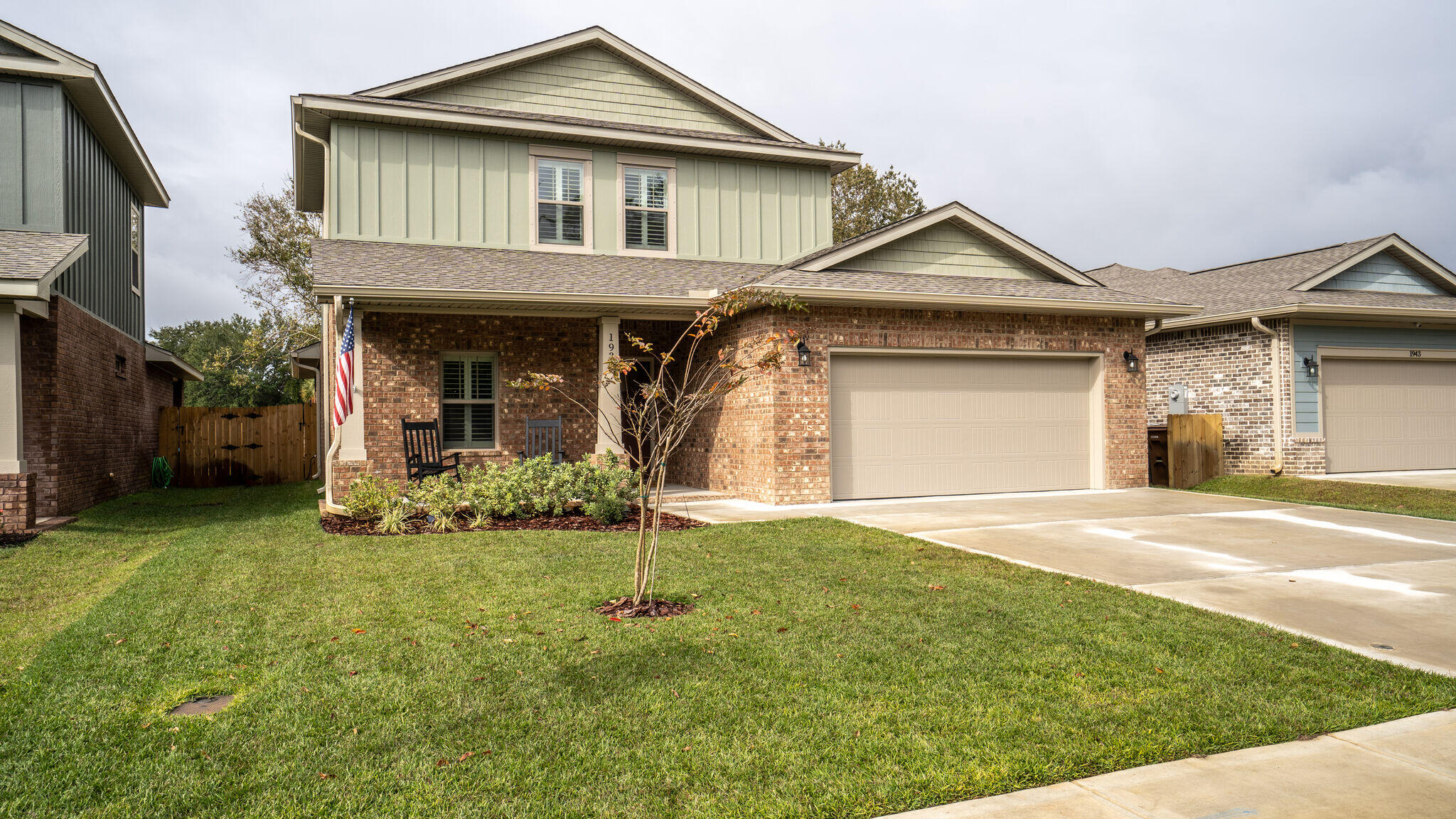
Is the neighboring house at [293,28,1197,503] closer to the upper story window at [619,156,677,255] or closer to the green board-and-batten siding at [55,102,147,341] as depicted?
the upper story window at [619,156,677,255]

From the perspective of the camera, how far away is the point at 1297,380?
1431 centimetres

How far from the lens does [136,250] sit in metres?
16.5

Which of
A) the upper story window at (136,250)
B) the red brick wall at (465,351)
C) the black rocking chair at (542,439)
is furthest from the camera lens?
the upper story window at (136,250)

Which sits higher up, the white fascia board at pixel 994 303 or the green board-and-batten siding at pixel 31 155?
the green board-and-batten siding at pixel 31 155

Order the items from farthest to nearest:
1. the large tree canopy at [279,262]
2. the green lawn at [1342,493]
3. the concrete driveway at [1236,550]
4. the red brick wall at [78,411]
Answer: the large tree canopy at [279,262], the green lawn at [1342,493], the red brick wall at [78,411], the concrete driveway at [1236,550]

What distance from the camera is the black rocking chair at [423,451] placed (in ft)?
35.8

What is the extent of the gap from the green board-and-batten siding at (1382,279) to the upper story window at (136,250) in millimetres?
22180

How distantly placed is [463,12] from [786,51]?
30.1ft

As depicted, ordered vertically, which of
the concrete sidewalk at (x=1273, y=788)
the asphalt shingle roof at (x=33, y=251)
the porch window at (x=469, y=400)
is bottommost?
the concrete sidewalk at (x=1273, y=788)

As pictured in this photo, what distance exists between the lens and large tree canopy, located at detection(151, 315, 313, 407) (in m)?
34.5

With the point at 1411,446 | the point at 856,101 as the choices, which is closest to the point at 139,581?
the point at 1411,446

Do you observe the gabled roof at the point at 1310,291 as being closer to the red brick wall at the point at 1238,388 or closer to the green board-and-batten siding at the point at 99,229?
the red brick wall at the point at 1238,388

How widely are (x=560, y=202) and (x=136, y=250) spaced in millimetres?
9228

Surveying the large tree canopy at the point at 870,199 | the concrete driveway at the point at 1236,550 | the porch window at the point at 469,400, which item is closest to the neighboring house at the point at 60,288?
the porch window at the point at 469,400
